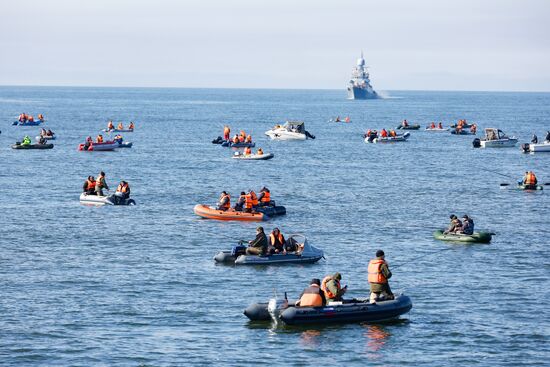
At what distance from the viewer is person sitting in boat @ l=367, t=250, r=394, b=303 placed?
35.1 meters

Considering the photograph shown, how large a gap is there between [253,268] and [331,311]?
1056 cm

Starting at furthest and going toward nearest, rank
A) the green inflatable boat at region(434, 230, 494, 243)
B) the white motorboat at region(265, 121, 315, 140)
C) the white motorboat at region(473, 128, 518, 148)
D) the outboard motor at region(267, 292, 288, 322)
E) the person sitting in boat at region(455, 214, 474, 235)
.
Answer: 1. the white motorboat at region(265, 121, 315, 140)
2. the white motorboat at region(473, 128, 518, 148)
3. the person sitting in boat at region(455, 214, 474, 235)
4. the green inflatable boat at region(434, 230, 494, 243)
5. the outboard motor at region(267, 292, 288, 322)

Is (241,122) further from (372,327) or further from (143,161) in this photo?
(372,327)

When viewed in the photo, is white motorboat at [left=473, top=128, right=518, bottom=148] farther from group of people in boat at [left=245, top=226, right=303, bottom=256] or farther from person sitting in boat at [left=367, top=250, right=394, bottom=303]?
person sitting in boat at [left=367, top=250, right=394, bottom=303]

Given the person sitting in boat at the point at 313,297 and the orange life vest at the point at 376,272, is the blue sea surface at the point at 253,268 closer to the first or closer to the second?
the person sitting in boat at the point at 313,297

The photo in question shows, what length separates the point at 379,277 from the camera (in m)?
35.4

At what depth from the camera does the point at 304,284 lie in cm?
4197

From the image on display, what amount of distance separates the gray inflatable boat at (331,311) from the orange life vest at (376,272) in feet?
2.61

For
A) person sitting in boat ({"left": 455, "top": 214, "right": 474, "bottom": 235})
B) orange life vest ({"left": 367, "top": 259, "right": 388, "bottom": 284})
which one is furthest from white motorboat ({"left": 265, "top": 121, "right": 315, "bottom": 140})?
orange life vest ({"left": 367, "top": 259, "right": 388, "bottom": 284})

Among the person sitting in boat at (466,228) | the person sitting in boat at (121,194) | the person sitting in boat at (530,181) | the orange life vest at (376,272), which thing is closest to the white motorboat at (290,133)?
the person sitting in boat at (530,181)

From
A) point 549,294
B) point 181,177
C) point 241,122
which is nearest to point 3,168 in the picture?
point 181,177

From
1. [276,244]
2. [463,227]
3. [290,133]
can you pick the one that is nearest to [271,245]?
[276,244]

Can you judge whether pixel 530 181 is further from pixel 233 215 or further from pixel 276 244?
pixel 276 244

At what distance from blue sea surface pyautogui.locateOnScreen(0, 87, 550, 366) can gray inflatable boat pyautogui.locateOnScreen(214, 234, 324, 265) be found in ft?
1.34
